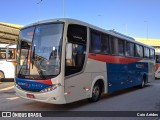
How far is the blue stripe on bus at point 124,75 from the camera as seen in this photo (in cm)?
1235

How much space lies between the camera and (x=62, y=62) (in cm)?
857

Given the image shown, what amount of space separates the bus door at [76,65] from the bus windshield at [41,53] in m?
0.39

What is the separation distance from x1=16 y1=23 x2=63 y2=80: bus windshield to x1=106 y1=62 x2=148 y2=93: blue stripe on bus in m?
3.87

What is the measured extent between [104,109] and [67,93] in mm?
1701

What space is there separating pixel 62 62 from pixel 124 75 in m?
6.28

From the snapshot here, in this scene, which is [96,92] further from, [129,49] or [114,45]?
[129,49]

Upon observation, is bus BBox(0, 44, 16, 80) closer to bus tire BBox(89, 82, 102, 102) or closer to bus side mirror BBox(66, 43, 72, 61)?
bus tire BBox(89, 82, 102, 102)

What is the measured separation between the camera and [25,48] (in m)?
9.56

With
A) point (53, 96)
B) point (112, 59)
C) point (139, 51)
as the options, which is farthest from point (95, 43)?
point (139, 51)

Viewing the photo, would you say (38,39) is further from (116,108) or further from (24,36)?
(116,108)

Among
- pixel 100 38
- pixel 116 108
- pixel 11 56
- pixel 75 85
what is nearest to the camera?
pixel 75 85

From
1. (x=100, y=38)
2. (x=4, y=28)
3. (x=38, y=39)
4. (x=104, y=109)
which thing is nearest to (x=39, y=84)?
(x=38, y=39)

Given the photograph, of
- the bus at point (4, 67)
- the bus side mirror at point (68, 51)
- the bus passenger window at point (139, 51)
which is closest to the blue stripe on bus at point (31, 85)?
the bus side mirror at point (68, 51)

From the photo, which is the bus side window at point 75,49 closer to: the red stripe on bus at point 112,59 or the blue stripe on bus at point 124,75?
the red stripe on bus at point 112,59
